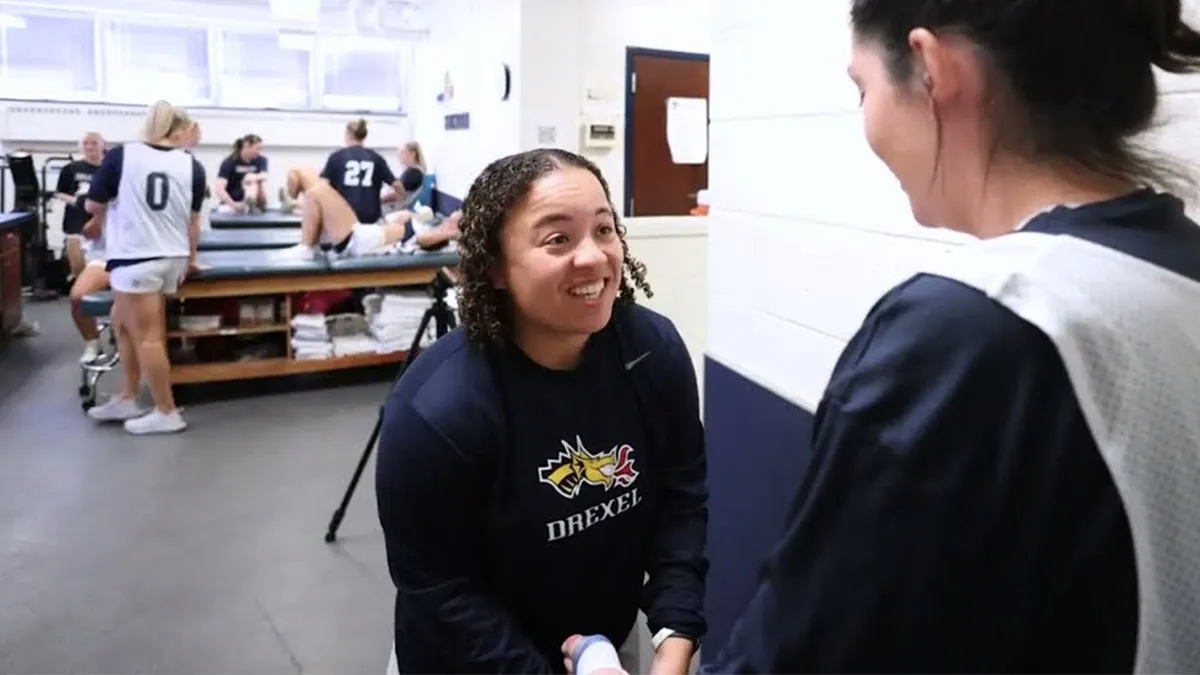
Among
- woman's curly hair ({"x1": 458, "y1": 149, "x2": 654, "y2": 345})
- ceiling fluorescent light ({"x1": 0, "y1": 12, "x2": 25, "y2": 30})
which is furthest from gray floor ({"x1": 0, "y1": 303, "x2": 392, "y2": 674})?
ceiling fluorescent light ({"x1": 0, "y1": 12, "x2": 25, "y2": 30})

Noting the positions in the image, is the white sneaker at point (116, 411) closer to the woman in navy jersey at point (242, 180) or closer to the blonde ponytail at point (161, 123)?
the blonde ponytail at point (161, 123)

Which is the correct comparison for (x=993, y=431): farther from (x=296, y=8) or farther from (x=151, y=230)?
(x=296, y=8)

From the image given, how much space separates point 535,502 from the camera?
139 cm

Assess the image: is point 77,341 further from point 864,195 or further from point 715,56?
point 864,195

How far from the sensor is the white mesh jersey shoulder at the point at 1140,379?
1.87 ft

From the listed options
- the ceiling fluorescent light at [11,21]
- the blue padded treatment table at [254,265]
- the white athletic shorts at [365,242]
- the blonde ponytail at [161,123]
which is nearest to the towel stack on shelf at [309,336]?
the blue padded treatment table at [254,265]

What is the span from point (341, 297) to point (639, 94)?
7.03 ft

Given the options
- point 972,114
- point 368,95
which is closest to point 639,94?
point 972,114

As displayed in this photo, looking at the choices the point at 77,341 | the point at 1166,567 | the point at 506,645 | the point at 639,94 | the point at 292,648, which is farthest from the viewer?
the point at 77,341

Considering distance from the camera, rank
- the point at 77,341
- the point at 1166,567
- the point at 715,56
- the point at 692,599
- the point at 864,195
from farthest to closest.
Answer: the point at 77,341
the point at 715,56
the point at 864,195
the point at 692,599
the point at 1166,567

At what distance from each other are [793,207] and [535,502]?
0.99m

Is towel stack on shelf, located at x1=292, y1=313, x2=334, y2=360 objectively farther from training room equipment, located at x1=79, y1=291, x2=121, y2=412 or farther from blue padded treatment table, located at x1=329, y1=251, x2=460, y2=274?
training room equipment, located at x1=79, y1=291, x2=121, y2=412

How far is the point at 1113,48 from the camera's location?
659 mm

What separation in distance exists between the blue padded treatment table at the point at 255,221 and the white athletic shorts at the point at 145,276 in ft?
10.6
